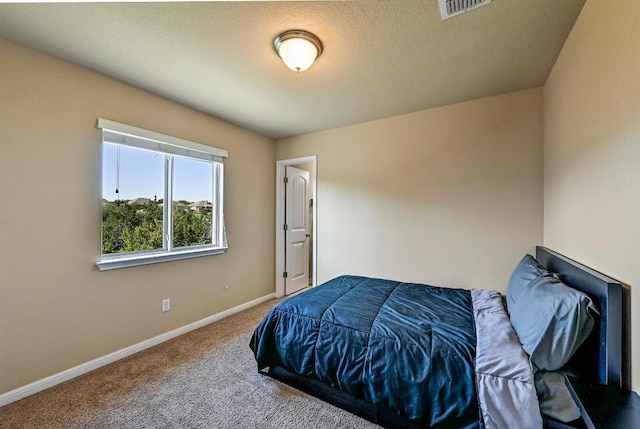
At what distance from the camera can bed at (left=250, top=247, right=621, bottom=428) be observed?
1152 mm

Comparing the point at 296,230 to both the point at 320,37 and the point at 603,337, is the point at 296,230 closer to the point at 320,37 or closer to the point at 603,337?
the point at 320,37

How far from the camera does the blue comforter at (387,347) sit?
137cm

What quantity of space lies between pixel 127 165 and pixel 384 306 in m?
2.55

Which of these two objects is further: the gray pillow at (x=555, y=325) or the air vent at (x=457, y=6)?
the air vent at (x=457, y=6)

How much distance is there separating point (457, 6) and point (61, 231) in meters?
3.02

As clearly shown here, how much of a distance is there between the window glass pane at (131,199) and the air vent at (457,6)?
8.63 feet

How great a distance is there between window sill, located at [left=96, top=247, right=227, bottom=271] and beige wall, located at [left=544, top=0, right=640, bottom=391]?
10.3 feet

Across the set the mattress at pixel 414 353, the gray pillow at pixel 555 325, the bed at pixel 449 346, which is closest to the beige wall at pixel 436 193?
the bed at pixel 449 346

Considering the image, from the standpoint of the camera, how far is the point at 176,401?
5.69 feet

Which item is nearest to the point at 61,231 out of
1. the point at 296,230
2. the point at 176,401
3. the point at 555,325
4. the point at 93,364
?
the point at 93,364

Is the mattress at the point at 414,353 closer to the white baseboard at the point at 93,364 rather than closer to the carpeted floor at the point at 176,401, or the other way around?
the carpeted floor at the point at 176,401

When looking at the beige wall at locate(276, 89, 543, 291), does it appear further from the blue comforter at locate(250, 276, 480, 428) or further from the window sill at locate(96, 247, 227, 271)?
the window sill at locate(96, 247, 227, 271)

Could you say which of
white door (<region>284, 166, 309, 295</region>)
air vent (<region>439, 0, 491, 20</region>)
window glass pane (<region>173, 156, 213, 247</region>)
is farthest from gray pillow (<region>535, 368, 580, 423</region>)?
white door (<region>284, 166, 309, 295</region>)

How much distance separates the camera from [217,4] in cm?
143
